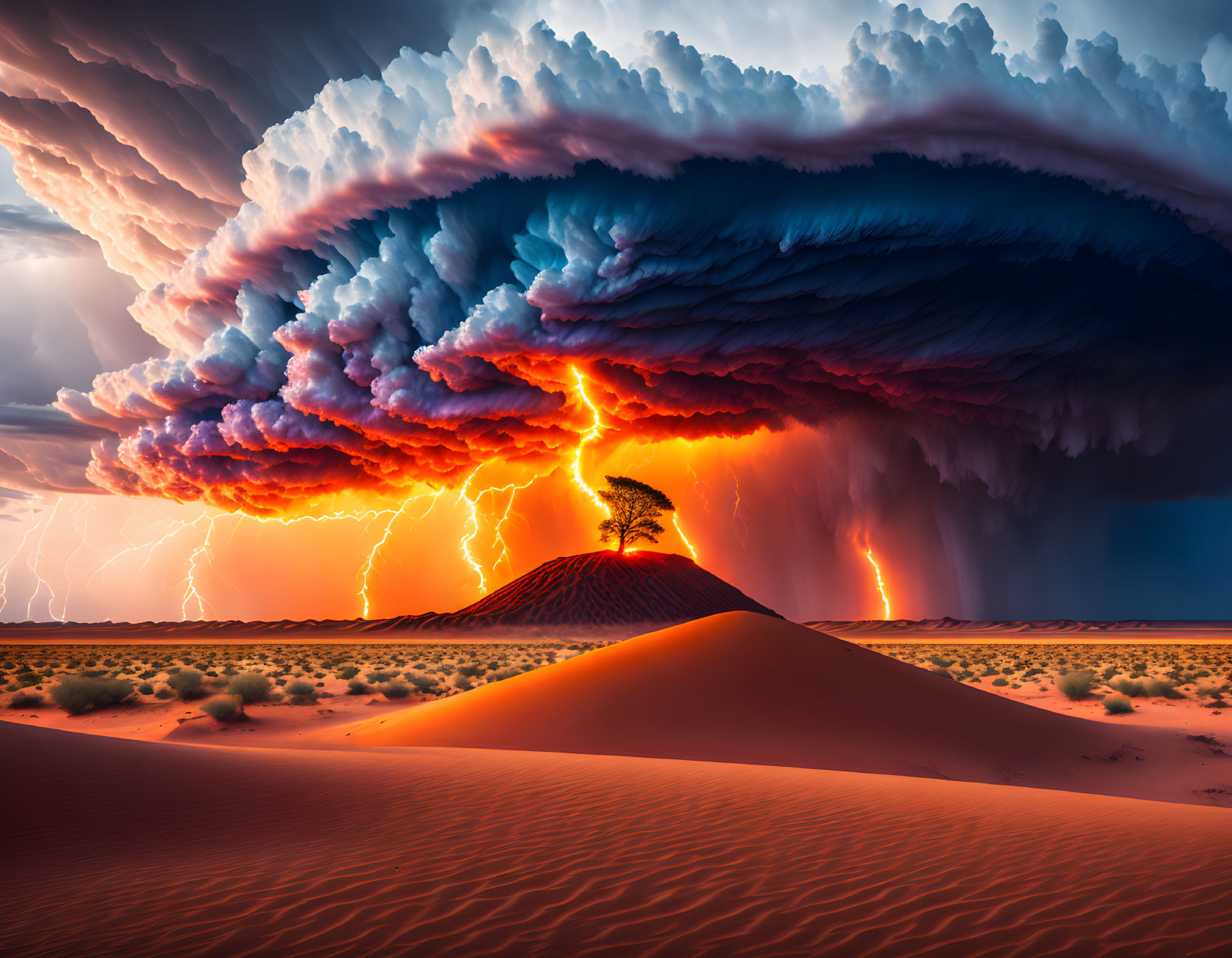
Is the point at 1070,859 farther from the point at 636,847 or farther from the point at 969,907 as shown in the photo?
the point at 636,847

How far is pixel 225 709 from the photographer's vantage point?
1836 cm

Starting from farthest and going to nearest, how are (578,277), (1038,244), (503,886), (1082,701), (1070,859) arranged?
(578,277) → (1038,244) → (1082,701) → (1070,859) → (503,886)

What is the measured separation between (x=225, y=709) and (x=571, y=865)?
1582cm

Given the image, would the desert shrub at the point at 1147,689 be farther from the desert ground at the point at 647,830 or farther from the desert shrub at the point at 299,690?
the desert shrub at the point at 299,690

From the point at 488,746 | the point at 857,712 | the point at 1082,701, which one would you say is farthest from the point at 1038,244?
the point at 488,746

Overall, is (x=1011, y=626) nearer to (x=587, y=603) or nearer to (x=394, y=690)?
(x=587, y=603)

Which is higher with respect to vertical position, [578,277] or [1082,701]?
[578,277]

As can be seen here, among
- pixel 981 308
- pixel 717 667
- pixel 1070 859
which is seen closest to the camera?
pixel 1070 859

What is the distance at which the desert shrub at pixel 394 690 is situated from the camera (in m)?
23.1

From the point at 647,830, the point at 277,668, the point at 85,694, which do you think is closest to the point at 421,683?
the point at 85,694

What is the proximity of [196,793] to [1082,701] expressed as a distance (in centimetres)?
2401

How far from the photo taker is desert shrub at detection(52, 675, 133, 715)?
19344mm

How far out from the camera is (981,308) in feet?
120

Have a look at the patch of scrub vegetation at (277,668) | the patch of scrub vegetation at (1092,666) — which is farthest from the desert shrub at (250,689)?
the patch of scrub vegetation at (1092,666)
